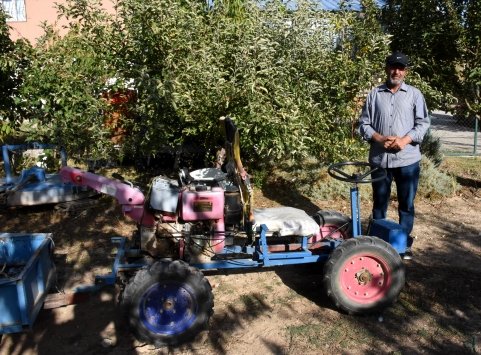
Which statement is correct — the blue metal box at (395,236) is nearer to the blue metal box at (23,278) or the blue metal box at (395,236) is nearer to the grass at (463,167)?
the blue metal box at (23,278)

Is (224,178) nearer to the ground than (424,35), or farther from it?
nearer to the ground

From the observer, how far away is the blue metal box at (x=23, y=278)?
314cm

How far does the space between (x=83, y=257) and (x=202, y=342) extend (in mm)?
2101

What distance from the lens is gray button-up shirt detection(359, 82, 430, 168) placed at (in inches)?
174

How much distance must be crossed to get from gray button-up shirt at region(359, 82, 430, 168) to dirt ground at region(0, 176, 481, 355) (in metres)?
1.13

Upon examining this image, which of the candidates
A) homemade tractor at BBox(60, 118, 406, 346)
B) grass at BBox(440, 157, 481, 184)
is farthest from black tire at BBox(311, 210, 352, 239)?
grass at BBox(440, 157, 481, 184)

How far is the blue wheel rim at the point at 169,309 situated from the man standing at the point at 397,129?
2037mm

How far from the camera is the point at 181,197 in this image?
3.75 meters

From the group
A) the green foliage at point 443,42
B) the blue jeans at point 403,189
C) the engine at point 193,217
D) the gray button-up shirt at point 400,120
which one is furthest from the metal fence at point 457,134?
the engine at point 193,217

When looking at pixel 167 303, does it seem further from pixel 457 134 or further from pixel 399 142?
pixel 457 134

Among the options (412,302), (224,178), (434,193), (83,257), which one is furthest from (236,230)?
(434,193)

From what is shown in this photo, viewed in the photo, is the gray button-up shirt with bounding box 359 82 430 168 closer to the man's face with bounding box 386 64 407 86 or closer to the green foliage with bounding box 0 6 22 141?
the man's face with bounding box 386 64 407 86

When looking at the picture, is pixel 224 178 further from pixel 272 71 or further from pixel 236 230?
pixel 272 71

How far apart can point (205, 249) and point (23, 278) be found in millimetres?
1355
